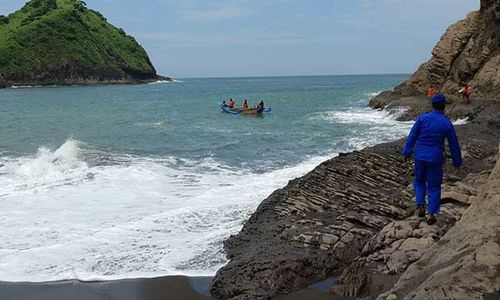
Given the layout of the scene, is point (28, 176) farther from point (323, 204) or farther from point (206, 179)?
point (323, 204)

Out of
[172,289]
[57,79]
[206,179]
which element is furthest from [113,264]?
[57,79]

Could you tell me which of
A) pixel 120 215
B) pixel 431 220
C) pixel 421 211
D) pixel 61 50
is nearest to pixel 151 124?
pixel 120 215

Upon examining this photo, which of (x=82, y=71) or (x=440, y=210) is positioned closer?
(x=440, y=210)

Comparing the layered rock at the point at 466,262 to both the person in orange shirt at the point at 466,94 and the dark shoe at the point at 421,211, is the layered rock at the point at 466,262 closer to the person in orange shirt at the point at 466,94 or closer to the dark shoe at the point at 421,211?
the dark shoe at the point at 421,211

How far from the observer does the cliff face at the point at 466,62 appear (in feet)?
107

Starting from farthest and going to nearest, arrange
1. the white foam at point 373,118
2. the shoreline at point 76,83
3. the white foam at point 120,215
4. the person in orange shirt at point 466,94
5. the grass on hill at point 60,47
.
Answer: the grass on hill at point 60,47
the shoreline at point 76,83
the white foam at point 373,118
the person in orange shirt at point 466,94
the white foam at point 120,215

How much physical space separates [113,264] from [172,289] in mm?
1501

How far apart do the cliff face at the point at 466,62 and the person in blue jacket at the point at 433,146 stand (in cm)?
2534

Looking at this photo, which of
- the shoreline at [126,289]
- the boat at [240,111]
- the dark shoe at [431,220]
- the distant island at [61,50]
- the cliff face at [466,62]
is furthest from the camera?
the distant island at [61,50]

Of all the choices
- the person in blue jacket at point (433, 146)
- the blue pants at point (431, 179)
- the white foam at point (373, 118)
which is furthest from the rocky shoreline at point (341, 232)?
the white foam at point (373, 118)

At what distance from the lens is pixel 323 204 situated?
10.4 metres

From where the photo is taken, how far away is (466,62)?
36.6 metres

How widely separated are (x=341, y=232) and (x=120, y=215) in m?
5.43

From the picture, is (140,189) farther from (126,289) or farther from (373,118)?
(373,118)
